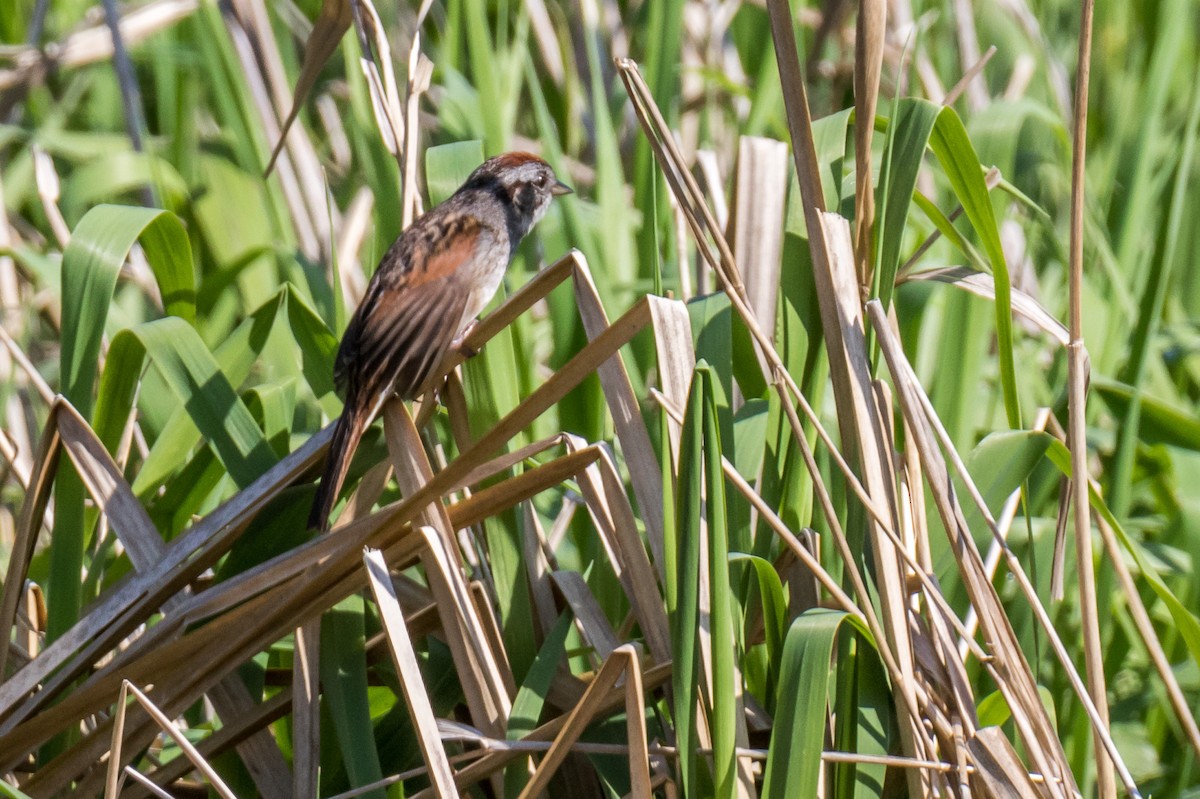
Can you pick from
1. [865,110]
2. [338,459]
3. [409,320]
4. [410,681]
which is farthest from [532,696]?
[865,110]

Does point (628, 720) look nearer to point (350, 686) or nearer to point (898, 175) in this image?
point (350, 686)

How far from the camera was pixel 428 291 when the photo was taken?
6.73 ft

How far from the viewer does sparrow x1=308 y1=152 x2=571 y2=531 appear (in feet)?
5.64

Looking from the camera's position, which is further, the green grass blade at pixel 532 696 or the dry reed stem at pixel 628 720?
the green grass blade at pixel 532 696

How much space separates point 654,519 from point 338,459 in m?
0.42

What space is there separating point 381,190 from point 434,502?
81 centimetres

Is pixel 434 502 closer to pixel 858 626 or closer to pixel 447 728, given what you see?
pixel 447 728

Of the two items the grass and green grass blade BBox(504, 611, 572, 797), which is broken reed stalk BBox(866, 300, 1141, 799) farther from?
green grass blade BBox(504, 611, 572, 797)

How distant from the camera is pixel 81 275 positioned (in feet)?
5.74

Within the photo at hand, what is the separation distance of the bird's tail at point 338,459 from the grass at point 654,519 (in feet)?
0.15

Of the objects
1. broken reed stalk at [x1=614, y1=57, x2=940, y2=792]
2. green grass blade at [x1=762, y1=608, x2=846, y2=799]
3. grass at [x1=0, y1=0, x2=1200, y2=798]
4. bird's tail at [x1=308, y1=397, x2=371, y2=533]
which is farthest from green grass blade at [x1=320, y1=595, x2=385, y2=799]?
broken reed stalk at [x1=614, y1=57, x2=940, y2=792]

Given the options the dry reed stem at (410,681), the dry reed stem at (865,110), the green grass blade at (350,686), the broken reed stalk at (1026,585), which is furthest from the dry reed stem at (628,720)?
the dry reed stem at (865,110)

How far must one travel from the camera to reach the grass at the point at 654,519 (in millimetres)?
1434

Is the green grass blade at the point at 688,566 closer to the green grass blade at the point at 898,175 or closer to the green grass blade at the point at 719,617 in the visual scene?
the green grass blade at the point at 719,617
